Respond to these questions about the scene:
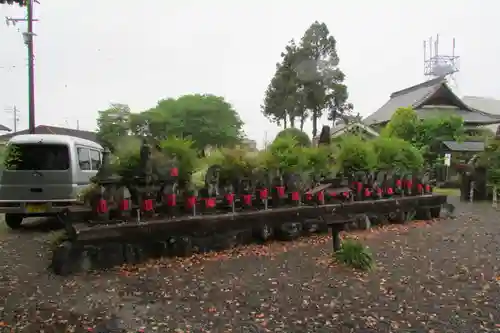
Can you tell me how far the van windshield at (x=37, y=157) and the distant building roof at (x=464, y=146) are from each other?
2039cm

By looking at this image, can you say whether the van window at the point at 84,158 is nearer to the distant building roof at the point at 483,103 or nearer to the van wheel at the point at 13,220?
the van wheel at the point at 13,220

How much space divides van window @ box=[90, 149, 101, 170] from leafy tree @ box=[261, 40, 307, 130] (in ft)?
66.7

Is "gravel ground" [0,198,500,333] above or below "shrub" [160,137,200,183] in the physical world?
below

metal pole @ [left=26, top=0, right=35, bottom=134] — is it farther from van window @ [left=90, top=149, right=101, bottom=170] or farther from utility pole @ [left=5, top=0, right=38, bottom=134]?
van window @ [left=90, top=149, right=101, bottom=170]

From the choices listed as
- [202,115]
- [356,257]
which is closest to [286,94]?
[202,115]

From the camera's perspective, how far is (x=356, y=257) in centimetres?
522

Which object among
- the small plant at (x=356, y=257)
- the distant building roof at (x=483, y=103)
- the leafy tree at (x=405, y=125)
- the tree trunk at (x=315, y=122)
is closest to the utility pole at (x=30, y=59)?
the small plant at (x=356, y=257)

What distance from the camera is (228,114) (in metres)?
26.0

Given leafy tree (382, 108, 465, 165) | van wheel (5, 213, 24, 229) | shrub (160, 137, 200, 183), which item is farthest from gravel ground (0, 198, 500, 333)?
leafy tree (382, 108, 465, 165)

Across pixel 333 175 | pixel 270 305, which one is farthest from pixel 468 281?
pixel 333 175

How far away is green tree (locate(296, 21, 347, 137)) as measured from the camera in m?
28.4

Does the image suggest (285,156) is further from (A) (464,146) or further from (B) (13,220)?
(A) (464,146)

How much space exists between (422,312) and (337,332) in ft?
3.04

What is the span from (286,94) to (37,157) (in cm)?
2344
